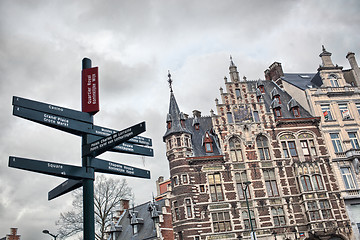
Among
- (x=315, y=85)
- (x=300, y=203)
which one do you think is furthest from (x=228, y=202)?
(x=315, y=85)

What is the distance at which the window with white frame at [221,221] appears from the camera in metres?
30.6

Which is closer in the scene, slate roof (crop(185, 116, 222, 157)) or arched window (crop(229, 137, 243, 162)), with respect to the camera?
arched window (crop(229, 137, 243, 162))

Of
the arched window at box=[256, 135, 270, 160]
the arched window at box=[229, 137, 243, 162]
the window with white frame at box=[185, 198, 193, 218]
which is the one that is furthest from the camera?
the arched window at box=[256, 135, 270, 160]

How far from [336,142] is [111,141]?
31.4 meters

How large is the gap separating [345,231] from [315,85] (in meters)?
15.9

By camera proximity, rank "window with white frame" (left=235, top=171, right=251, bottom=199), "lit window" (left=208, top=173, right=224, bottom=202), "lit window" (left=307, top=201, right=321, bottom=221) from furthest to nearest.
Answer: "window with white frame" (left=235, top=171, right=251, bottom=199) < "lit window" (left=208, top=173, right=224, bottom=202) < "lit window" (left=307, top=201, right=321, bottom=221)

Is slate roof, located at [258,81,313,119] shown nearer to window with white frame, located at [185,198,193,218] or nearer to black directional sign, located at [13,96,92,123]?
window with white frame, located at [185,198,193,218]

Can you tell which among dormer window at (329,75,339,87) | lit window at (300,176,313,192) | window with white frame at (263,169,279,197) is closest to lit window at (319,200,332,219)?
lit window at (300,176,313,192)

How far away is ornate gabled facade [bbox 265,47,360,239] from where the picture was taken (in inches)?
1303

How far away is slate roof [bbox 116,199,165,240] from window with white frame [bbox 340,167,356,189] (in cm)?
1753

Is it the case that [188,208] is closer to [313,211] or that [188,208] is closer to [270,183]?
[270,183]

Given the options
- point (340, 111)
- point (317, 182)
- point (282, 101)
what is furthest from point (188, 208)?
point (340, 111)

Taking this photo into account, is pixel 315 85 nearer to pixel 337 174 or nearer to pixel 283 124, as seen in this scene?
pixel 283 124

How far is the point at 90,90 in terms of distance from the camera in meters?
10.2
